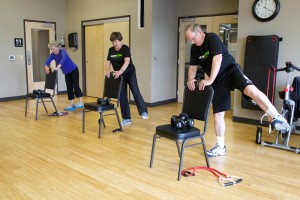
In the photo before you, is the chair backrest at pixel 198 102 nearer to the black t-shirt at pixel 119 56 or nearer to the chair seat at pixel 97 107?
the chair seat at pixel 97 107

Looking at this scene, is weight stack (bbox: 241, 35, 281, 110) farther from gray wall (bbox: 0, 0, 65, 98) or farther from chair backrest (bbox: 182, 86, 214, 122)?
gray wall (bbox: 0, 0, 65, 98)

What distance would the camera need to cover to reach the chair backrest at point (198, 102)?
8.64 ft

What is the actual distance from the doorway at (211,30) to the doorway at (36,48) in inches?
140

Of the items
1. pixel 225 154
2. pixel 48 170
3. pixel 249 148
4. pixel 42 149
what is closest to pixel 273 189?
pixel 225 154

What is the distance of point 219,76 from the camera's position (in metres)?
3.01

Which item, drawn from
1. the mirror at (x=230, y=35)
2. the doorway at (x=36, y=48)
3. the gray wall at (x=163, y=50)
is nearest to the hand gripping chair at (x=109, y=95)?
the gray wall at (x=163, y=50)

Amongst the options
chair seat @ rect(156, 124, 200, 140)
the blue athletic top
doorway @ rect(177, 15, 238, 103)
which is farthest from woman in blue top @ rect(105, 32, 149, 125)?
doorway @ rect(177, 15, 238, 103)

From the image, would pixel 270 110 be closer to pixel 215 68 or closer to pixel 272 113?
pixel 272 113

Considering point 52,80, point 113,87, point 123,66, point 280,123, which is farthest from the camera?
point 52,80

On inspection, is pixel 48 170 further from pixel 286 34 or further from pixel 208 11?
pixel 208 11

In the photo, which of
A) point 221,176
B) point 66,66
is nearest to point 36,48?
point 66,66

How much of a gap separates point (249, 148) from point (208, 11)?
3428mm

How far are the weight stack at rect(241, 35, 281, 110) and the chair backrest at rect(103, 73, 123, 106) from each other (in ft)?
6.75

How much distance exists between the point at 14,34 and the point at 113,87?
13.6 ft
